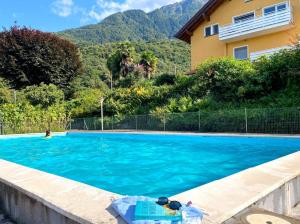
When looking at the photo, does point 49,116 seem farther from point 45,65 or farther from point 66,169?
point 66,169

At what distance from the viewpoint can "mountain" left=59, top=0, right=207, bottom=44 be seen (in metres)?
90.8

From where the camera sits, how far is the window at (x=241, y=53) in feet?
→ 74.5

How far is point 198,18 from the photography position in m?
24.9

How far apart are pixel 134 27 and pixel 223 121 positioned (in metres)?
106

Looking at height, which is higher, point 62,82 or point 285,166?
point 62,82

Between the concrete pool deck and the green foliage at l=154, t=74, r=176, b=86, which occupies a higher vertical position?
the green foliage at l=154, t=74, r=176, b=86

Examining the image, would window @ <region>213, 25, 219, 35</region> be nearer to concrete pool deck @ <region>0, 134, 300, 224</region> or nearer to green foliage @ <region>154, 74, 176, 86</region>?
green foliage @ <region>154, 74, 176, 86</region>

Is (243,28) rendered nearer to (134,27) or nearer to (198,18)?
(198,18)

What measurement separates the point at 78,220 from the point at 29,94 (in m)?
28.1

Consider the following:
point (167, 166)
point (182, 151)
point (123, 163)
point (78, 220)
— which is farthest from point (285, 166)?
point (182, 151)

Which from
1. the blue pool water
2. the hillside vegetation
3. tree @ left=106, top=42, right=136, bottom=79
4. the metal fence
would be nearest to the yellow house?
the metal fence

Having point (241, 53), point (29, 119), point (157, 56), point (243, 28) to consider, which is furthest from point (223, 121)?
point (157, 56)

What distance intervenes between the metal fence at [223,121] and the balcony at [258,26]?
9380mm

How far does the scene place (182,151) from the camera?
35.1 feet
